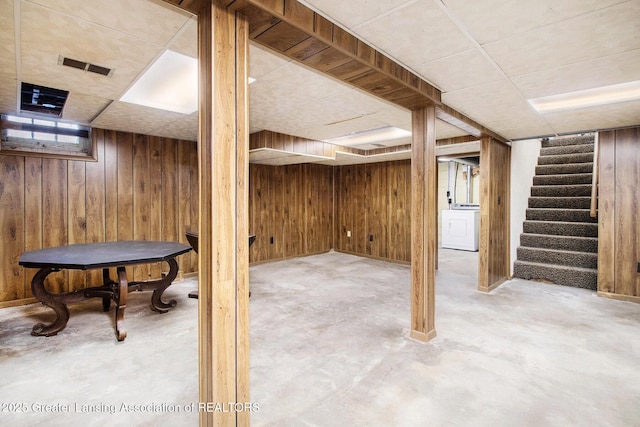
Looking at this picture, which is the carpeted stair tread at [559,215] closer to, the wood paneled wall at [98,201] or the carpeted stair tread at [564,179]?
the carpeted stair tread at [564,179]

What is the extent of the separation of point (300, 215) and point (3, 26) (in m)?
4.98

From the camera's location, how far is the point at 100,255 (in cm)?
273

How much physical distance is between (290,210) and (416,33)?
4723mm

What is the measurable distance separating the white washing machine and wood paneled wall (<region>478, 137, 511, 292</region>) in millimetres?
Answer: 2769

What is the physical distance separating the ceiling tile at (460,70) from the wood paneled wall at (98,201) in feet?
11.8

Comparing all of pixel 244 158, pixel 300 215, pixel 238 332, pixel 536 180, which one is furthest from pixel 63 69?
pixel 536 180

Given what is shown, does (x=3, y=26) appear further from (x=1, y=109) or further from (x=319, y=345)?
(x=319, y=345)

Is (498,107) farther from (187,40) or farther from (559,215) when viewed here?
(559,215)

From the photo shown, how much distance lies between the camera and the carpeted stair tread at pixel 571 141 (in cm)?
568

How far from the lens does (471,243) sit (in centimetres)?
713

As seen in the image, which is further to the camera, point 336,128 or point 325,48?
point 336,128

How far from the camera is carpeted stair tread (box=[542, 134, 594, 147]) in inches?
224

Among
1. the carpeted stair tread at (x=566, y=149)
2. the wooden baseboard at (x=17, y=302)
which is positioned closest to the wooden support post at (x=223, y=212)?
Result: the wooden baseboard at (x=17, y=302)

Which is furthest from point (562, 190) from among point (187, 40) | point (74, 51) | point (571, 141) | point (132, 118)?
point (74, 51)
